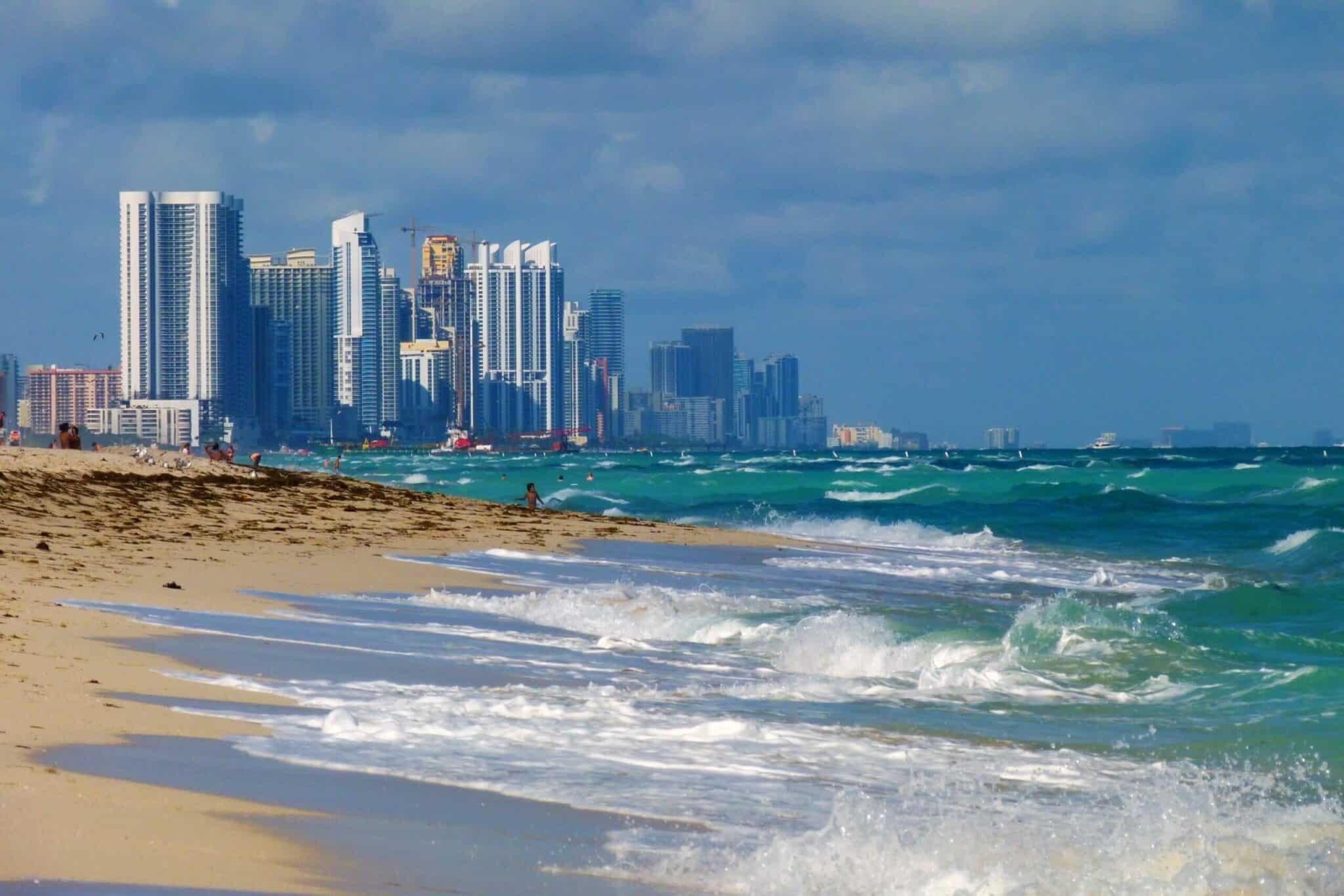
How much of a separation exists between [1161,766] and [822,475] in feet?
227

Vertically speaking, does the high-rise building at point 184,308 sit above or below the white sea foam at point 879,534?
above

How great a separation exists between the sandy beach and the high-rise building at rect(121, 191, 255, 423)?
157847 mm

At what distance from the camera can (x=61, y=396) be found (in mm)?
175750

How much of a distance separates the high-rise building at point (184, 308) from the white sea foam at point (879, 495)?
135 m

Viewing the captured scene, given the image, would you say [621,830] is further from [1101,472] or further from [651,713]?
[1101,472]

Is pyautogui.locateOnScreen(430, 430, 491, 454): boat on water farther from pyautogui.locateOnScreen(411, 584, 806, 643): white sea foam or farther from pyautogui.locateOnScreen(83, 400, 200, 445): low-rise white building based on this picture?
pyautogui.locateOnScreen(411, 584, 806, 643): white sea foam

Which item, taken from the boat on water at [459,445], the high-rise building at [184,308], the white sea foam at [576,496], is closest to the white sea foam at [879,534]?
the white sea foam at [576,496]

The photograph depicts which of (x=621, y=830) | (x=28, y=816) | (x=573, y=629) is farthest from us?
(x=573, y=629)

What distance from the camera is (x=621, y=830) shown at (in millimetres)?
5746

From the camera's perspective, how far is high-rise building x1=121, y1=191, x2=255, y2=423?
187250 mm

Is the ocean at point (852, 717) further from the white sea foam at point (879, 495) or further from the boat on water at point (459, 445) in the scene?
the boat on water at point (459, 445)

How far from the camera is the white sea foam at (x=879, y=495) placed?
53750mm

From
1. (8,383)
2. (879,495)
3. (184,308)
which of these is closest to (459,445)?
(184,308)

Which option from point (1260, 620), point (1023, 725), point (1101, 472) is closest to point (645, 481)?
point (1101, 472)
